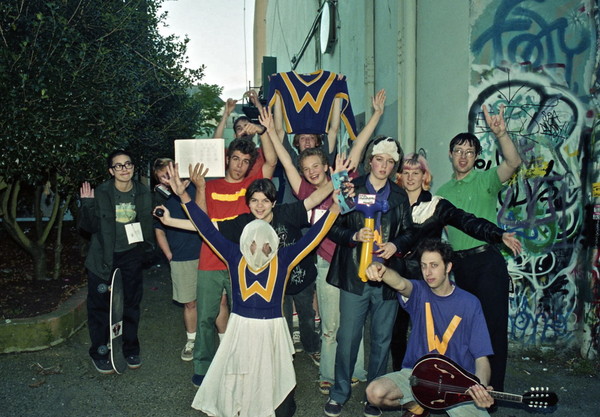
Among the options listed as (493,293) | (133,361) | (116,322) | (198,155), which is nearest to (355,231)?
(493,293)

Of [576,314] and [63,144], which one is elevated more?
[63,144]

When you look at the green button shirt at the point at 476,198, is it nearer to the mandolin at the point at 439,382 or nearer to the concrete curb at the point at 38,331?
the mandolin at the point at 439,382

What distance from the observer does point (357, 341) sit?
4.08 metres

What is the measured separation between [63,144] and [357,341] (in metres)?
3.91

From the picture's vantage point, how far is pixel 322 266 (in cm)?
445

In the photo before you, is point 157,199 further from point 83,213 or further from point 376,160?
point 376,160

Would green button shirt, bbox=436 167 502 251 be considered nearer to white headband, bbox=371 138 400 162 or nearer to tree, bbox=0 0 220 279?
white headband, bbox=371 138 400 162

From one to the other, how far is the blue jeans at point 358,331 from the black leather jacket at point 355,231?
0.25ft

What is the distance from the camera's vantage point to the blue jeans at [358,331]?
400 cm

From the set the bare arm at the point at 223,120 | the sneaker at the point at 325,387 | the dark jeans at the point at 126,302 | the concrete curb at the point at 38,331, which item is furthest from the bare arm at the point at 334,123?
the concrete curb at the point at 38,331

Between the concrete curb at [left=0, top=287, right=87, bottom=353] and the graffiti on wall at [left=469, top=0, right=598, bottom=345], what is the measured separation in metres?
5.13

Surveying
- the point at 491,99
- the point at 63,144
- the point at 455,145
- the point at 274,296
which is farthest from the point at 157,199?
the point at 491,99

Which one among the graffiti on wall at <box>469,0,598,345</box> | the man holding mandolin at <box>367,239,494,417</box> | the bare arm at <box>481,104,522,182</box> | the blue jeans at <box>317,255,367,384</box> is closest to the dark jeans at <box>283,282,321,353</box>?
the blue jeans at <box>317,255,367,384</box>

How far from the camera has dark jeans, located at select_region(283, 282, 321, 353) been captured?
486 centimetres
